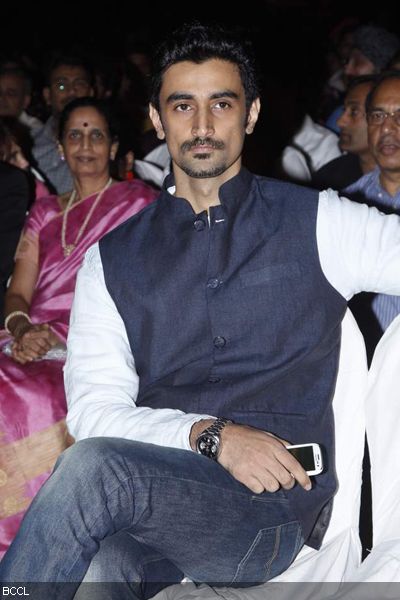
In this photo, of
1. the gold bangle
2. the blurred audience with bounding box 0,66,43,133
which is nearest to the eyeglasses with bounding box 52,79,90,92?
the blurred audience with bounding box 0,66,43,133

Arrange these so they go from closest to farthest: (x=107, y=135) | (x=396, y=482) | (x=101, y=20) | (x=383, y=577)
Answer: (x=383, y=577)
(x=396, y=482)
(x=107, y=135)
(x=101, y=20)

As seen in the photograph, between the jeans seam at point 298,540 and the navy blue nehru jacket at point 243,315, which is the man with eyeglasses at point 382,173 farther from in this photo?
the jeans seam at point 298,540

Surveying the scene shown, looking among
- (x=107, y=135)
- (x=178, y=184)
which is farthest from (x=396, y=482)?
(x=107, y=135)

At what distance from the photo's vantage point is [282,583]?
199 centimetres

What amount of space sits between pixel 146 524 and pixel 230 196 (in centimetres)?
77

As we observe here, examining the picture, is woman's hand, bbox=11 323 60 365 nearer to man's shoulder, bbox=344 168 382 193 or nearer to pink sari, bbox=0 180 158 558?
pink sari, bbox=0 180 158 558

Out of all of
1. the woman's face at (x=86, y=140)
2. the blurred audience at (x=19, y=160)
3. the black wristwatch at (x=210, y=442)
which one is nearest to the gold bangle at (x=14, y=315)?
the woman's face at (x=86, y=140)

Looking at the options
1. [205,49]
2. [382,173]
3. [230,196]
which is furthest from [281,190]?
[382,173]

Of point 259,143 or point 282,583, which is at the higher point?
point 259,143

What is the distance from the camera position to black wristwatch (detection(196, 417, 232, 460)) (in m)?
1.87

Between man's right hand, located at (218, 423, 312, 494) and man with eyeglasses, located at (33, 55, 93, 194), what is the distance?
3030 mm

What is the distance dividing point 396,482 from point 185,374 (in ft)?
1.64

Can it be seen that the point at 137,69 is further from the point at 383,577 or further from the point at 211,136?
the point at 383,577

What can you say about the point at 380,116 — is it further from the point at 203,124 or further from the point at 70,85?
the point at 70,85
